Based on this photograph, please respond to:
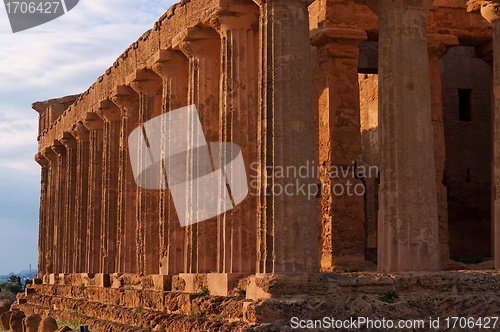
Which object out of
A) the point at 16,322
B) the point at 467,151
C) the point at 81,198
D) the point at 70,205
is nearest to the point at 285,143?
the point at 467,151

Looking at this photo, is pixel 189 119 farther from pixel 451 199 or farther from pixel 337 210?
pixel 451 199

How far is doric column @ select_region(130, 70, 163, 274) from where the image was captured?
22.4 meters

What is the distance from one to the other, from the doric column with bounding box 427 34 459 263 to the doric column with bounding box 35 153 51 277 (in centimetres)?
1975

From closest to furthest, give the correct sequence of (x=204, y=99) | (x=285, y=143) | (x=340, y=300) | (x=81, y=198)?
(x=340, y=300) → (x=285, y=143) → (x=204, y=99) → (x=81, y=198)

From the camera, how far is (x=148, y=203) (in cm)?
2289

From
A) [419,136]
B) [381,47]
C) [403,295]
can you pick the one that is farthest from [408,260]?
[381,47]

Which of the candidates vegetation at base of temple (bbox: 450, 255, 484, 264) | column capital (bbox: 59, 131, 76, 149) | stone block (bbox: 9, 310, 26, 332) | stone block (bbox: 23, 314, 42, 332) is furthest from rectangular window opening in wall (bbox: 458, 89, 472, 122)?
column capital (bbox: 59, 131, 76, 149)

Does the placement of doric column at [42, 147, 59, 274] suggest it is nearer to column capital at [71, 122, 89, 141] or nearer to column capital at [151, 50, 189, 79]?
column capital at [71, 122, 89, 141]

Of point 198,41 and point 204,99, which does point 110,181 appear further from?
point 198,41

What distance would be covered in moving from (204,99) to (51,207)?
61.6ft

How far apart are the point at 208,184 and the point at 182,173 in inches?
94.2

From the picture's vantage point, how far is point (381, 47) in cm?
1518
